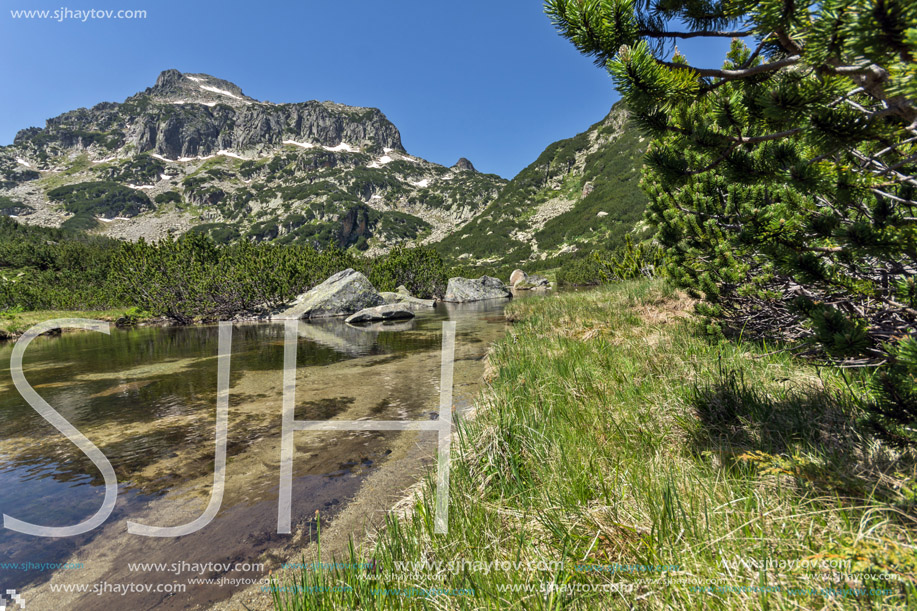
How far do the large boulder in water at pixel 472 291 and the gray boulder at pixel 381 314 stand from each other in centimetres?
2670

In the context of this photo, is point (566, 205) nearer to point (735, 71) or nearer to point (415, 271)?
point (415, 271)

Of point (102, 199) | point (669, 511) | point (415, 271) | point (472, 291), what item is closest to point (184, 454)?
point (669, 511)

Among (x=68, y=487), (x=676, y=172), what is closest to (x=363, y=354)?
(x=68, y=487)

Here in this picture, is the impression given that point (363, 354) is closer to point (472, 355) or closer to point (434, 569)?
point (472, 355)

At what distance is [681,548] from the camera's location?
173 centimetres

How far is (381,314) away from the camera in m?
27.3

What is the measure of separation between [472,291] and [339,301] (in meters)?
25.6

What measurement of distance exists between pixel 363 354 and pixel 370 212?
196 metres

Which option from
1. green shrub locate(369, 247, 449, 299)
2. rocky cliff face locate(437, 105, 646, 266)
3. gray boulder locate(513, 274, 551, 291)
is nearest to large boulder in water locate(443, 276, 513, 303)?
green shrub locate(369, 247, 449, 299)

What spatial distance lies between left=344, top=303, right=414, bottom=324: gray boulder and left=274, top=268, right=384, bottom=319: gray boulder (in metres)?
6.61

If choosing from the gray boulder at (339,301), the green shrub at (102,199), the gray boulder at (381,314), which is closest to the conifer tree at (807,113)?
the gray boulder at (381,314)

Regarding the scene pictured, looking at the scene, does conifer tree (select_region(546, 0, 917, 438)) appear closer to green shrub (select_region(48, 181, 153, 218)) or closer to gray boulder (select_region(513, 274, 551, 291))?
gray boulder (select_region(513, 274, 551, 291))

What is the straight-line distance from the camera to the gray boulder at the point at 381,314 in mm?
27500

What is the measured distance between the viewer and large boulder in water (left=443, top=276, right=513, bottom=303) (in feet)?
182
